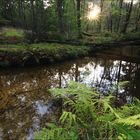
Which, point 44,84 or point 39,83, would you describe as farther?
point 39,83

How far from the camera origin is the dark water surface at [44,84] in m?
7.68

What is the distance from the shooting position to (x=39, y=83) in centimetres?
1217

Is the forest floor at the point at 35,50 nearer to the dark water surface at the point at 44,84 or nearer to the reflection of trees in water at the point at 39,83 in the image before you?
the dark water surface at the point at 44,84

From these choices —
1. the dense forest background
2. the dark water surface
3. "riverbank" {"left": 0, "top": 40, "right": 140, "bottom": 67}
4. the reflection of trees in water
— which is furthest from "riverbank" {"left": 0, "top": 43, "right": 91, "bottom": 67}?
the dense forest background

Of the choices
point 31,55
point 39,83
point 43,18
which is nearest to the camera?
point 39,83

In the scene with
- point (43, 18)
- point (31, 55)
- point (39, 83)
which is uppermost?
point (43, 18)

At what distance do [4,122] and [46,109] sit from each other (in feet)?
5.09

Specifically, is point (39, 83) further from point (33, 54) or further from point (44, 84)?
point (33, 54)

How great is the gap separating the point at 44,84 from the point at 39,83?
0.90 ft

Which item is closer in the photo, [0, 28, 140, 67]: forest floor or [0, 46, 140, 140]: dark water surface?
[0, 46, 140, 140]: dark water surface

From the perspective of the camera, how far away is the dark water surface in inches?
302

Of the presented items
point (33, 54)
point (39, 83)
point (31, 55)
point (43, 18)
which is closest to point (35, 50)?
point (33, 54)

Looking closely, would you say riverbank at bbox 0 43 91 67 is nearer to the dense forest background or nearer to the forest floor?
the forest floor

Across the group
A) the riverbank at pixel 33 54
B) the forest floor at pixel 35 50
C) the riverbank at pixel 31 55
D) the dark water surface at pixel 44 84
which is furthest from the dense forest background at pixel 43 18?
the dark water surface at pixel 44 84
